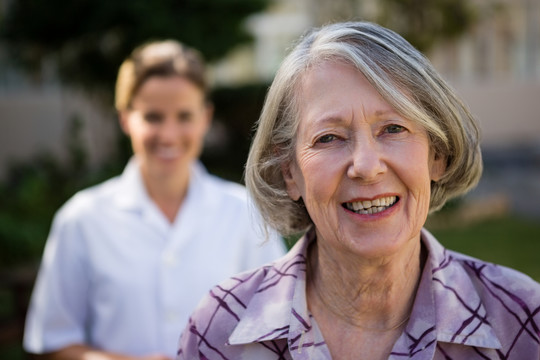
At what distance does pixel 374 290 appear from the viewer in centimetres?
198

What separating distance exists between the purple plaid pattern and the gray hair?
190 millimetres

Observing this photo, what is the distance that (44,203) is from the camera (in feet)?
23.2

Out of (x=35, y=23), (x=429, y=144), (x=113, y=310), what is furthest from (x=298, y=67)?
(x=35, y=23)

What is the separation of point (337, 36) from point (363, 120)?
0.25m

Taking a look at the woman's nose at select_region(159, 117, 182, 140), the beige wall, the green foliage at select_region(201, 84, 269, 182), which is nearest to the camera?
the woman's nose at select_region(159, 117, 182, 140)

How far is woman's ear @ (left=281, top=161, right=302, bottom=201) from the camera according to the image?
2.07 metres

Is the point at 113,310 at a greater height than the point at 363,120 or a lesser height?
lesser

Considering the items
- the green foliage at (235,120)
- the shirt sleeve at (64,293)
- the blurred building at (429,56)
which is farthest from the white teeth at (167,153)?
the blurred building at (429,56)

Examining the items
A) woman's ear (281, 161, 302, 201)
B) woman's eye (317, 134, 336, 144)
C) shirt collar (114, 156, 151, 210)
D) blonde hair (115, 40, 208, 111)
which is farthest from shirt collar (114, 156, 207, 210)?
woman's eye (317, 134, 336, 144)

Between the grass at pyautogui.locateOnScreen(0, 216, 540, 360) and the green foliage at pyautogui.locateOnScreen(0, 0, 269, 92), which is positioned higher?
the green foliage at pyautogui.locateOnScreen(0, 0, 269, 92)

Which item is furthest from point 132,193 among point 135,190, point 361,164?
point 361,164

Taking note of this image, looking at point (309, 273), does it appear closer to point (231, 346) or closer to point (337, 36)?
point (231, 346)

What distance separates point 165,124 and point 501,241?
21.7 feet

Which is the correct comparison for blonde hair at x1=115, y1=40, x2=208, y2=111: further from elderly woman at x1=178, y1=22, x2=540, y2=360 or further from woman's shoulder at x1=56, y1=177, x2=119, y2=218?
elderly woman at x1=178, y1=22, x2=540, y2=360
